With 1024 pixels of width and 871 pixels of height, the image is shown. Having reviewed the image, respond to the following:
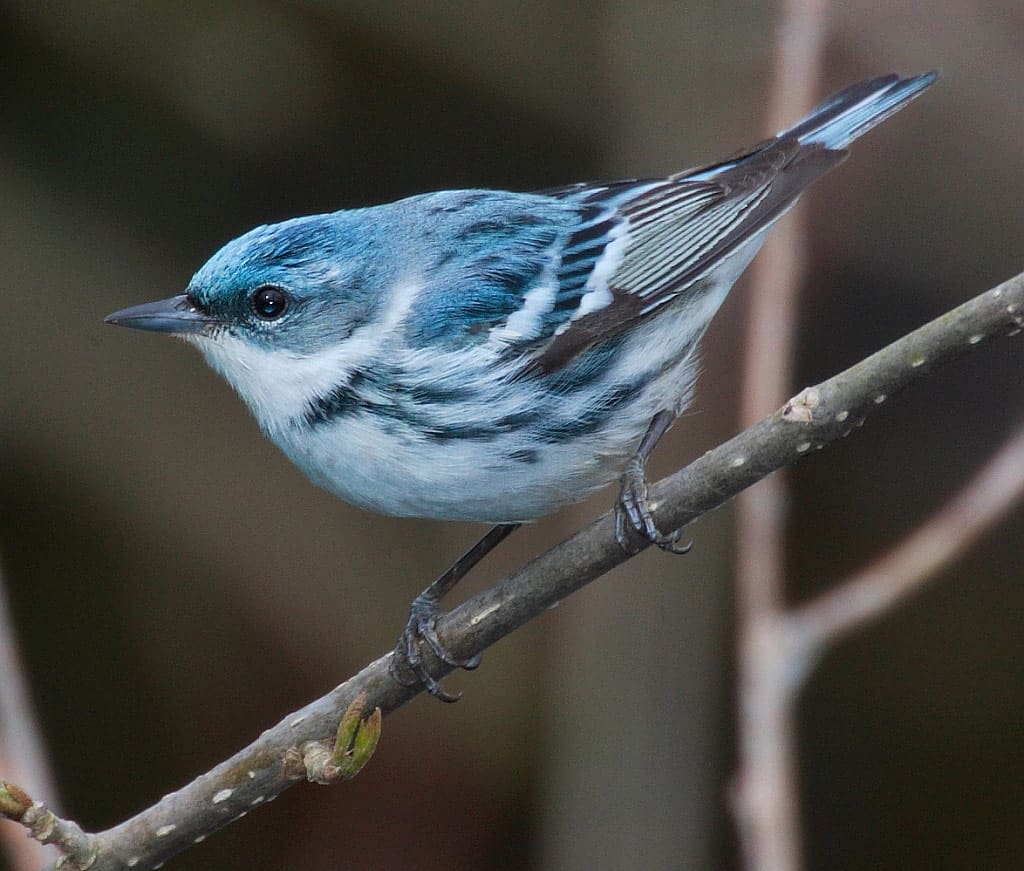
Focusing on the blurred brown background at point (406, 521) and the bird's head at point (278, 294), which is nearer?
the bird's head at point (278, 294)

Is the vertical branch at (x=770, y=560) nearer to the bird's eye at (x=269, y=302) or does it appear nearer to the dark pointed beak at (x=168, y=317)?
the bird's eye at (x=269, y=302)

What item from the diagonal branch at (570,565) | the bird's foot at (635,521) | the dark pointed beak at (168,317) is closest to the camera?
the diagonal branch at (570,565)

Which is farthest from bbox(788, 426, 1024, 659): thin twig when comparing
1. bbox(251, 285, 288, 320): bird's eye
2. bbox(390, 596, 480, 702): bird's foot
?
bbox(251, 285, 288, 320): bird's eye

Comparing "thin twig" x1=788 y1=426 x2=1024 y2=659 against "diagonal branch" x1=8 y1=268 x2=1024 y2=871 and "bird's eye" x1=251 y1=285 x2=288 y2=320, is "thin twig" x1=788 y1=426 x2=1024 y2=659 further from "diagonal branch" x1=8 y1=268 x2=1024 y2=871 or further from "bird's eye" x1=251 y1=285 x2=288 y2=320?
"bird's eye" x1=251 y1=285 x2=288 y2=320

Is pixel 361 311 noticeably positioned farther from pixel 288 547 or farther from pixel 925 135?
pixel 925 135

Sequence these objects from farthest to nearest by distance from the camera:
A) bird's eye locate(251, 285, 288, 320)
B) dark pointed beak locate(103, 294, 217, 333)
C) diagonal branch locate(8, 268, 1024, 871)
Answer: bird's eye locate(251, 285, 288, 320), dark pointed beak locate(103, 294, 217, 333), diagonal branch locate(8, 268, 1024, 871)

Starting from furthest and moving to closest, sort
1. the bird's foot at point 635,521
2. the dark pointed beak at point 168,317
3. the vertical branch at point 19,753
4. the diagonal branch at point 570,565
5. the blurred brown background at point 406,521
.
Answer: the blurred brown background at point 406,521, the dark pointed beak at point 168,317, the vertical branch at point 19,753, the bird's foot at point 635,521, the diagonal branch at point 570,565

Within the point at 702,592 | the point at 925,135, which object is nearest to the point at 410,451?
the point at 702,592

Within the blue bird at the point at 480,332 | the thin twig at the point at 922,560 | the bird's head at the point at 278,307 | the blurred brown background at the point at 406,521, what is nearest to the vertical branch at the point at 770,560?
the thin twig at the point at 922,560
